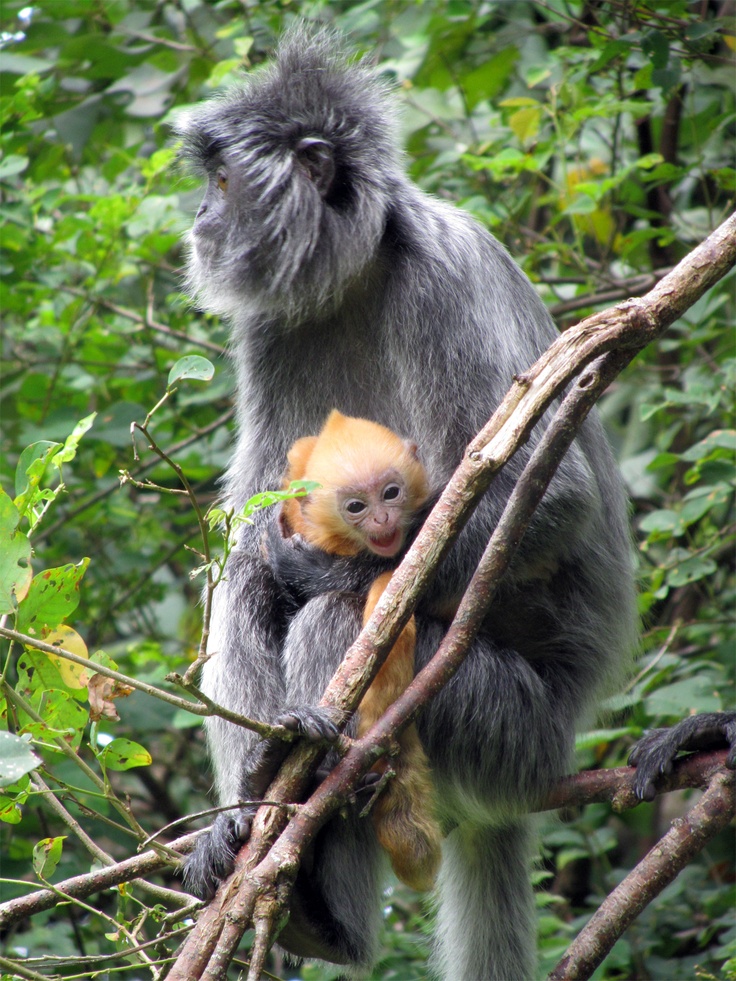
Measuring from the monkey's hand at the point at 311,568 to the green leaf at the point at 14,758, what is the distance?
1.29 m

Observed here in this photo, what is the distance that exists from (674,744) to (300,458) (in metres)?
1.34

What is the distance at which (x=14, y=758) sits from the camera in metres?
1.94

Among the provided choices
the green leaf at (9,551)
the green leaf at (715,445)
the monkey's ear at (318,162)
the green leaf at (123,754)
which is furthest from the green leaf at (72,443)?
the green leaf at (715,445)

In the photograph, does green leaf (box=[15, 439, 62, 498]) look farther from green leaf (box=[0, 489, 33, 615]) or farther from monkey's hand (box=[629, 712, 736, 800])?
monkey's hand (box=[629, 712, 736, 800])

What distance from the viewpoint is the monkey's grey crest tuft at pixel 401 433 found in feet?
10.1

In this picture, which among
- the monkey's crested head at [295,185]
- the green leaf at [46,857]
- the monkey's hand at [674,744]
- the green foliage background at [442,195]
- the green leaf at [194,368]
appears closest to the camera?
the green leaf at [194,368]

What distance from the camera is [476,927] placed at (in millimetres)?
3402

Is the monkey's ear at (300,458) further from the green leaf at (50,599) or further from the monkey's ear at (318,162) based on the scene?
the green leaf at (50,599)

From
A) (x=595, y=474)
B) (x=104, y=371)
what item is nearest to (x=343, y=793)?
(x=595, y=474)

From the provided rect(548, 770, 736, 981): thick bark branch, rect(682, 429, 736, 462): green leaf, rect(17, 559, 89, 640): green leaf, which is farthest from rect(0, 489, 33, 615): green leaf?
rect(682, 429, 736, 462): green leaf

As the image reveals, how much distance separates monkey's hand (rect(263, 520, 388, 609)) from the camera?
3182 millimetres

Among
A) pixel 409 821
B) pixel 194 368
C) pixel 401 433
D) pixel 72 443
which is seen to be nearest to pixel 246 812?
pixel 409 821

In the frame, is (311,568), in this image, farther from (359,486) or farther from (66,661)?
(66,661)

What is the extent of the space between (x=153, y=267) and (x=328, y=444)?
2057 millimetres
